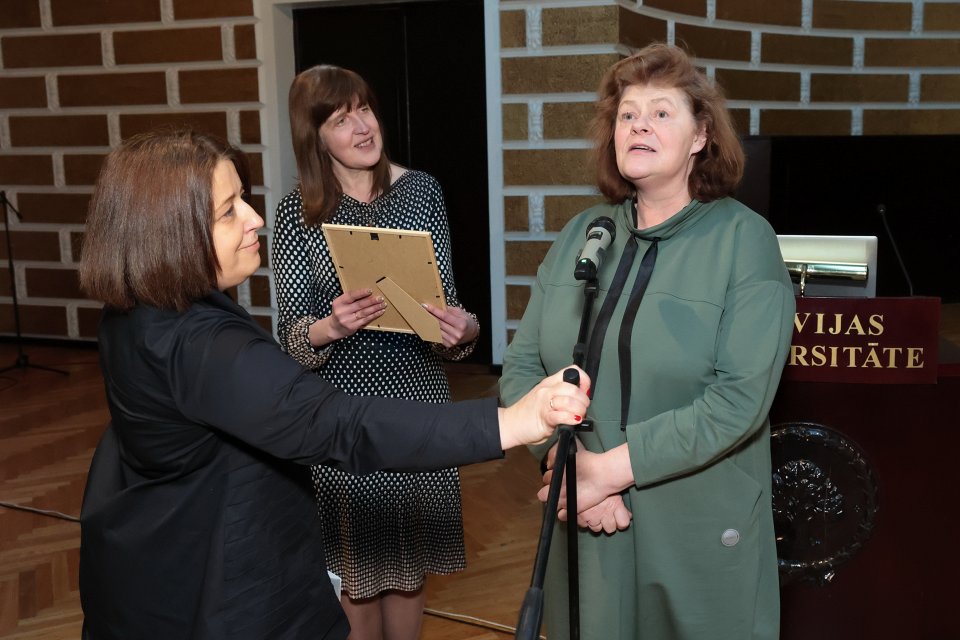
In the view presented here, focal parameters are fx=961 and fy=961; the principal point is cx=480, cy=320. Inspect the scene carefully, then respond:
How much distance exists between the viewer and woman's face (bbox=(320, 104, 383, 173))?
2383 millimetres

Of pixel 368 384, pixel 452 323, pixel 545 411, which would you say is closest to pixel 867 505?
pixel 452 323

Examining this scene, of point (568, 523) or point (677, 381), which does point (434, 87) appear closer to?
point (677, 381)

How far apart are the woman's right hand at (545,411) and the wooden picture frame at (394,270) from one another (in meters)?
0.77

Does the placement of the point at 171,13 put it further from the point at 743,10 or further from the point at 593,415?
the point at 593,415

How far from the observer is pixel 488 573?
136 inches

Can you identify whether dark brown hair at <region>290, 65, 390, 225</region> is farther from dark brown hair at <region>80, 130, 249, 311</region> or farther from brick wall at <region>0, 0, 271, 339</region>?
brick wall at <region>0, 0, 271, 339</region>

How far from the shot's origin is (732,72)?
6152 millimetres

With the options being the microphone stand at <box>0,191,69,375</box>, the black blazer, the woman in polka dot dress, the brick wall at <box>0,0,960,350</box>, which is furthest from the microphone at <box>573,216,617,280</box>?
the microphone stand at <box>0,191,69,375</box>

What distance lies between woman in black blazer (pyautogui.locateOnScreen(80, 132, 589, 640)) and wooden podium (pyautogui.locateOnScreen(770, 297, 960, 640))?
54.1 inches

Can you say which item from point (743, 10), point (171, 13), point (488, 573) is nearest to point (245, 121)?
point (171, 13)

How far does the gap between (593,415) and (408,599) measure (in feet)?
2.99

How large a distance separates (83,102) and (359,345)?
508 cm

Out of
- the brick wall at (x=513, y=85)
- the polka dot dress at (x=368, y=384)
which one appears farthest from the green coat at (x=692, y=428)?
the brick wall at (x=513, y=85)

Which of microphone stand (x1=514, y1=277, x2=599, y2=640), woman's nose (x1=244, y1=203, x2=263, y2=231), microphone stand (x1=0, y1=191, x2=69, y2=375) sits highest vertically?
woman's nose (x1=244, y1=203, x2=263, y2=231)
